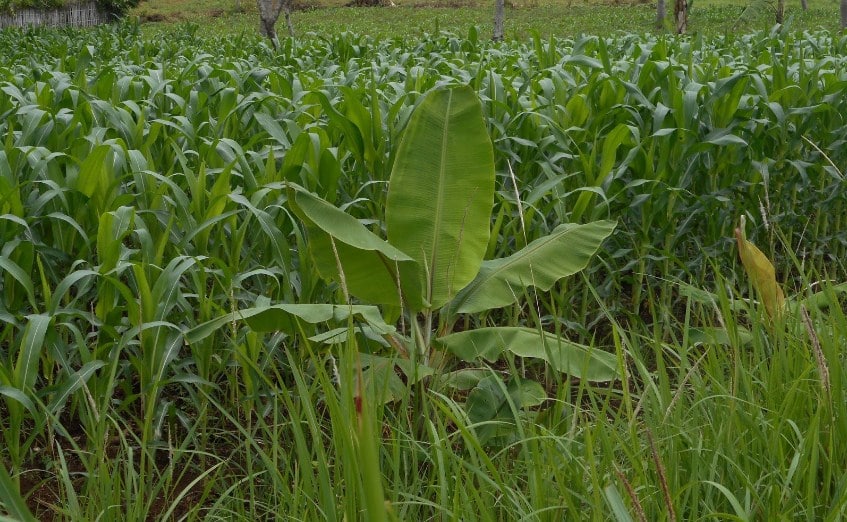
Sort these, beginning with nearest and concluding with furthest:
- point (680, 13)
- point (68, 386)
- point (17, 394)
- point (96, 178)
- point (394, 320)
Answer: point (17, 394)
point (68, 386)
point (394, 320)
point (96, 178)
point (680, 13)

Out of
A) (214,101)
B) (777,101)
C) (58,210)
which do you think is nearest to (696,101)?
(777,101)

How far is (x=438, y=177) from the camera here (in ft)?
9.09

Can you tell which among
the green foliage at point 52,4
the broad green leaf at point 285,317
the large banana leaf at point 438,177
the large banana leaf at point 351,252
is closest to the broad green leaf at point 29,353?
the broad green leaf at point 285,317

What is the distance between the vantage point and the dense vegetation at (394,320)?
1.92m

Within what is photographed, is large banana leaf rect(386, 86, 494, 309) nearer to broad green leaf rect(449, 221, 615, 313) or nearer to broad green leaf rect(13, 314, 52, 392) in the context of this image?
broad green leaf rect(449, 221, 615, 313)

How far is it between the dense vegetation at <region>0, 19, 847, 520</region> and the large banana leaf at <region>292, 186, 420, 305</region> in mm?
26

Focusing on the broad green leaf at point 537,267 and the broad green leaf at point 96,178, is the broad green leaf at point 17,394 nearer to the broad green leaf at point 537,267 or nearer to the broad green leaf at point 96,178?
the broad green leaf at point 96,178

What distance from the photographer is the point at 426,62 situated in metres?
7.54

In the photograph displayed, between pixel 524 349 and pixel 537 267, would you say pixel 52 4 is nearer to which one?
pixel 537 267

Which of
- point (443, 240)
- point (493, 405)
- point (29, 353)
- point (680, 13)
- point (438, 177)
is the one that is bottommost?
point (493, 405)

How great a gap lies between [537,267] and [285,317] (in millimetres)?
826

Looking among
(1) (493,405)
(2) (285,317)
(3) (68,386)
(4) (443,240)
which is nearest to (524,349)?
(1) (493,405)

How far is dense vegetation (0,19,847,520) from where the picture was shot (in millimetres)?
1923

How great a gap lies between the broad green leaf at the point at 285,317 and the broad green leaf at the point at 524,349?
289 mm
